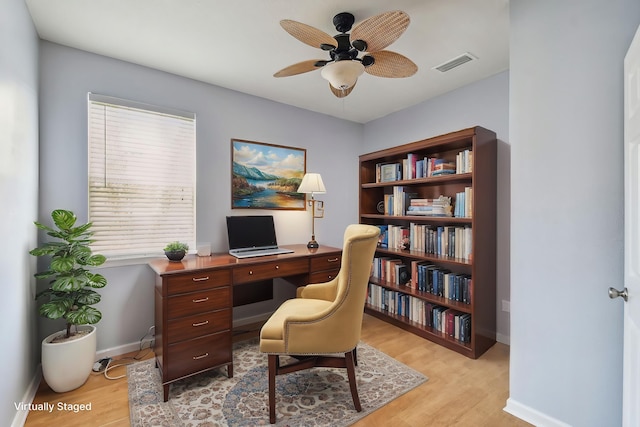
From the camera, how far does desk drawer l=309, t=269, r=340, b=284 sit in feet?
8.47

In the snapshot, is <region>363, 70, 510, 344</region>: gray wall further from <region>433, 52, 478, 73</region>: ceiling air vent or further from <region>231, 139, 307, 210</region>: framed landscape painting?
<region>231, 139, 307, 210</region>: framed landscape painting

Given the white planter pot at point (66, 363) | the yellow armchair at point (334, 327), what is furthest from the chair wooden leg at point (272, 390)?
the white planter pot at point (66, 363)

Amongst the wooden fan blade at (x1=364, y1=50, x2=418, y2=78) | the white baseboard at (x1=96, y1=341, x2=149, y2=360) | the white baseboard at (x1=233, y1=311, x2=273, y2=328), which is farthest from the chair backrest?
the white baseboard at (x1=96, y1=341, x2=149, y2=360)

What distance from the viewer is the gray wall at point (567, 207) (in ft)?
4.29

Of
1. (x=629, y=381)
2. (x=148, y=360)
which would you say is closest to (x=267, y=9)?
(x=629, y=381)

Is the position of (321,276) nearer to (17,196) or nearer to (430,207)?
(430,207)

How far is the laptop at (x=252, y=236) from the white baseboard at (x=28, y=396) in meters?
1.49

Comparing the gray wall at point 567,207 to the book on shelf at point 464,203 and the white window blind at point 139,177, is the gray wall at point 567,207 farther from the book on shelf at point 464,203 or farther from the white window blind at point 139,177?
the white window blind at point 139,177

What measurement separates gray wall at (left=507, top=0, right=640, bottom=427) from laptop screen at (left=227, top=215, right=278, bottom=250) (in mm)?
2079

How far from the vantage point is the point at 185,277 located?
6.15 feet

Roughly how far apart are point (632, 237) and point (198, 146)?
9.76 ft

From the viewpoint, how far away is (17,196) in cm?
155

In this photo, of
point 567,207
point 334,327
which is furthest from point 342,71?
point 334,327

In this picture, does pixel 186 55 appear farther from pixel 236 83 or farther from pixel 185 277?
pixel 185 277
